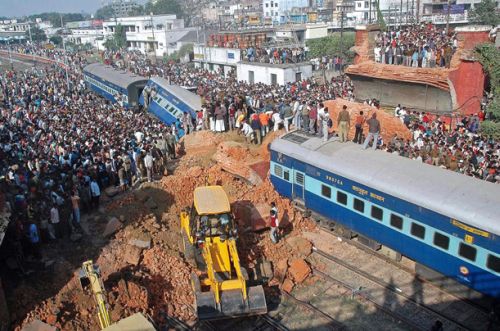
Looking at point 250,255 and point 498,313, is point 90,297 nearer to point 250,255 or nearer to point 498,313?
point 250,255

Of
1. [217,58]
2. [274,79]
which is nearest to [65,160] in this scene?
[274,79]

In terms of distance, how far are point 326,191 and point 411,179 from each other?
341cm

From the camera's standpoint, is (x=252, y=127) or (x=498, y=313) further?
(x=252, y=127)

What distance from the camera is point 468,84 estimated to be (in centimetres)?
2538

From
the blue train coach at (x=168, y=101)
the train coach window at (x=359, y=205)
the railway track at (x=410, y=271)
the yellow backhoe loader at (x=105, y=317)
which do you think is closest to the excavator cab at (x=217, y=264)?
the yellow backhoe loader at (x=105, y=317)

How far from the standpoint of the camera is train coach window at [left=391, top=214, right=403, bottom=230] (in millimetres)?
14648

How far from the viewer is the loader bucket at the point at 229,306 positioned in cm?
1301

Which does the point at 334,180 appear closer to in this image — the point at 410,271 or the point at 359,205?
the point at 359,205

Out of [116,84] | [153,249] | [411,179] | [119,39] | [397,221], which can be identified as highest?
[119,39]

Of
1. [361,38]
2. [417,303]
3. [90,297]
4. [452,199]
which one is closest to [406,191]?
[452,199]

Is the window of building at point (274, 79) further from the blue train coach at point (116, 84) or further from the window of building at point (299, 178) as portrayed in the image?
A: the window of building at point (299, 178)

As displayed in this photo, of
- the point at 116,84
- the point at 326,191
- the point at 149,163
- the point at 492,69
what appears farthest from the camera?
the point at 116,84

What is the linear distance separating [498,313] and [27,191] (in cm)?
1675

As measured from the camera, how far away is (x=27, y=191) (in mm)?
19062
